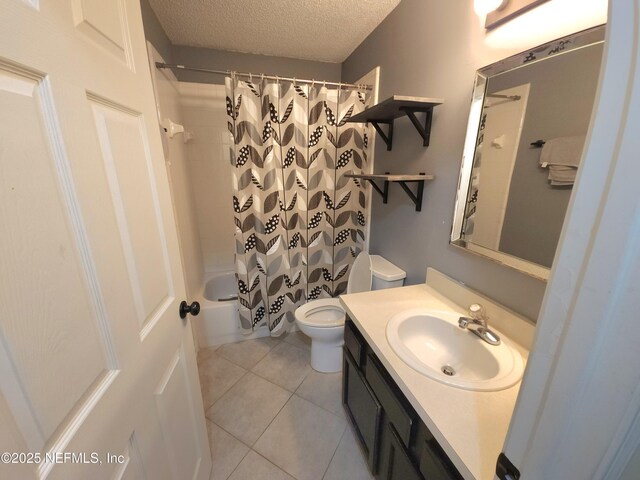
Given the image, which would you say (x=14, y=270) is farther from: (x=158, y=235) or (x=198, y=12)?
(x=198, y=12)

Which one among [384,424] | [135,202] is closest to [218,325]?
[384,424]

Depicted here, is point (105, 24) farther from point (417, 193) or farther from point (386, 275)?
point (386, 275)

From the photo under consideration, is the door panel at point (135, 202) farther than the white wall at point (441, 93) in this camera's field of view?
No

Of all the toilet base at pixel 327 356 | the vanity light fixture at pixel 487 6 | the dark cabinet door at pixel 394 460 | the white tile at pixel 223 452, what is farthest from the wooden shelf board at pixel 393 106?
the white tile at pixel 223 452

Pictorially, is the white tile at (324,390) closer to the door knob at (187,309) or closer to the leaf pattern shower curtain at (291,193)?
the leaf pattern shower curtain at (291,193)

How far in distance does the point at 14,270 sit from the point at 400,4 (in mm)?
2033

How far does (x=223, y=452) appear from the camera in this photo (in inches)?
53.9

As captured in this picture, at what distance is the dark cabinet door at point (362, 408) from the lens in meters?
1.12

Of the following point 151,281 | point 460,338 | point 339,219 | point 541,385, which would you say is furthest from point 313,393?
point 541,385

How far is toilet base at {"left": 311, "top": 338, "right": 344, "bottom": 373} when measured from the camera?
1.85 meters

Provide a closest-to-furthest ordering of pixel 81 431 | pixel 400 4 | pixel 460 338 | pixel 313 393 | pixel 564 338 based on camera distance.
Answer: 1. pixel 564 338
2. pixel 81 431
3. pixel 460 338
4. pixel 400 4
5. pixel 313 393

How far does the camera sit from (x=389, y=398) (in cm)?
96

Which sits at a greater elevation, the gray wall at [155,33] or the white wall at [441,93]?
the gray wall at [155,33]

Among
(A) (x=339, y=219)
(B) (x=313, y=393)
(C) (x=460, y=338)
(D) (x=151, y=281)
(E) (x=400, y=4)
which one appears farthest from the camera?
(A) (x=339, y=219)
